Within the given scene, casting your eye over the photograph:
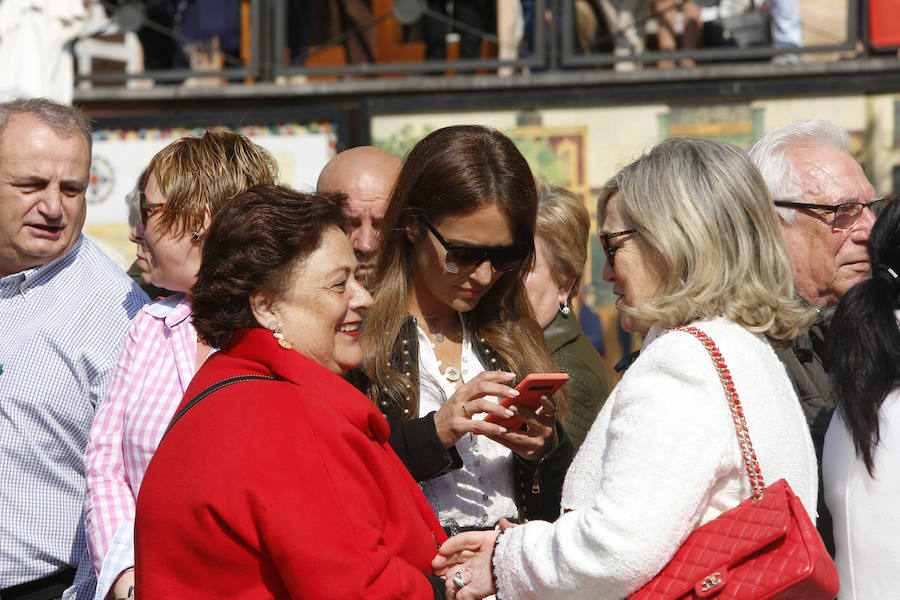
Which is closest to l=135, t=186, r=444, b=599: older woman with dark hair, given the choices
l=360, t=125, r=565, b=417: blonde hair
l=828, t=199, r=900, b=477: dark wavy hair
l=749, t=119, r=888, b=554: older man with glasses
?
l=360, t=125, r=565, b=417: blonde hair

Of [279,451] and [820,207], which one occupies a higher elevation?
[820,207]

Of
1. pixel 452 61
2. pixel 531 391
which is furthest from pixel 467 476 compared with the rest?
pixel 452 61

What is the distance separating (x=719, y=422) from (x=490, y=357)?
102cm

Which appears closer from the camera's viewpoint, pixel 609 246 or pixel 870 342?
pixel 870 342

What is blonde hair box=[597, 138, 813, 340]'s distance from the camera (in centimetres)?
229

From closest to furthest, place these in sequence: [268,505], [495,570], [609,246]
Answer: [268,505] → [495,570] → [609,246]

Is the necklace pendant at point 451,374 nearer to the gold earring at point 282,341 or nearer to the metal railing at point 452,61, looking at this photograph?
the gold earring at point 282,341

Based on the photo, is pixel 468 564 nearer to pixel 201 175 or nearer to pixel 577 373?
pixel 577 373

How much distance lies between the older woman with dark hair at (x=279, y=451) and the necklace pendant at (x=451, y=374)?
517 mm

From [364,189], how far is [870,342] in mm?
1919


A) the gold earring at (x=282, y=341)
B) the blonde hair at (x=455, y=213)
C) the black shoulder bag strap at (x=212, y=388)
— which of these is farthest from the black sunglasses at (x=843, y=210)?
the black shoulder bag strap at (x=212, y=388)

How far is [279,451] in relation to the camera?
82.5 inches

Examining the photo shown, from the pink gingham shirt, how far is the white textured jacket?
1151mm

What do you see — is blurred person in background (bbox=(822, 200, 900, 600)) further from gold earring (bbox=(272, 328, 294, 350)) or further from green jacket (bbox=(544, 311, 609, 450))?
gold earring (bbox=(272, 328, 294, 350))
